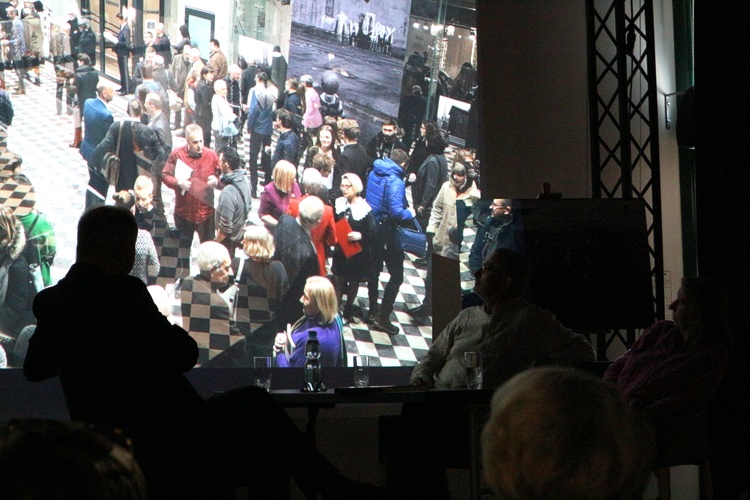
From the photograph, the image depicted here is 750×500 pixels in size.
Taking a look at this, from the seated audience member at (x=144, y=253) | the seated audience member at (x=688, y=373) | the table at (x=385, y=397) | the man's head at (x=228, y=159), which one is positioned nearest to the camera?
the table at (x=385, y=397)

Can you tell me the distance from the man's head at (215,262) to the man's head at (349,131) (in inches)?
43.3

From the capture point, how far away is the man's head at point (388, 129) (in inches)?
226

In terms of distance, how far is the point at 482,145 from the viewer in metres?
5.52

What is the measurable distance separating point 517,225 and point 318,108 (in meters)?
2.35

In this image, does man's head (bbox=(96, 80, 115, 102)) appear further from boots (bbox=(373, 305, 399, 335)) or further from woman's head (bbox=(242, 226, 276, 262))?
boots (bbox=(373, 305, 399, 335))

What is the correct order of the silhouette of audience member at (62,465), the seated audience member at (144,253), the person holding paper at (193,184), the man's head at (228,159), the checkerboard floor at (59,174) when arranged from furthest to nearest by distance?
1. the man's head at (228,159)
2. the person holding paper at (193,184)
3. the seated audience member at (144,253)
4. the checkerboard floor at (59,174)
5. the silhouette of audience member at (62,465)

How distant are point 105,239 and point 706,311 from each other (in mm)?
2034

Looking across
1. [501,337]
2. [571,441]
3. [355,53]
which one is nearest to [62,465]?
[571,441]

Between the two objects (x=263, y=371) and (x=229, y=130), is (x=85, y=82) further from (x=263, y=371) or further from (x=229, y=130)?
(x=263, y=371)

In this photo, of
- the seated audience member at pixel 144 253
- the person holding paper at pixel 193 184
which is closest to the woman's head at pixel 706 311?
the person holding paper at pixel 193 184

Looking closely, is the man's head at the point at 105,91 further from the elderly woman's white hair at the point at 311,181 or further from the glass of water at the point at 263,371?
the glass of water at the point at 263,371

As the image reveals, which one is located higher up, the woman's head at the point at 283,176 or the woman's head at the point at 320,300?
the woman's head at the point at 283,176

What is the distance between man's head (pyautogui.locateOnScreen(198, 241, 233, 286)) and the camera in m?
5.31

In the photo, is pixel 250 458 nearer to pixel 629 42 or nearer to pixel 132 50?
pixel 629 42
